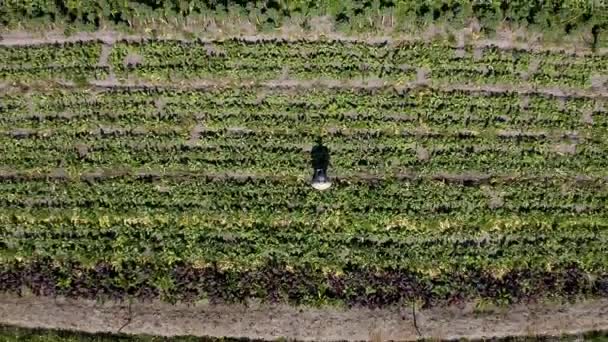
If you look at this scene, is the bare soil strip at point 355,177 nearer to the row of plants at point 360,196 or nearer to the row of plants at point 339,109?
the row of plants at point 360,196

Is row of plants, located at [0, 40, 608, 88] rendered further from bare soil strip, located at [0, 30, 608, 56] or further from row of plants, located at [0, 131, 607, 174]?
row of plants, located at [0, 131, 607, 174]

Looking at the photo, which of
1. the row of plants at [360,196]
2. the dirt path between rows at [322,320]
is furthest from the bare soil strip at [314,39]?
the dirt path between rows at [322,320]

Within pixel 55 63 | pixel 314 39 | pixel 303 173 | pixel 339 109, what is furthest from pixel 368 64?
pixel 55 63

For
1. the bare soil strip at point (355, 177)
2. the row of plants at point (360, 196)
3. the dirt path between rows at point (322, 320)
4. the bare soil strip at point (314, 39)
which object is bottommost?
the dirt path between rows at point (322, 320)

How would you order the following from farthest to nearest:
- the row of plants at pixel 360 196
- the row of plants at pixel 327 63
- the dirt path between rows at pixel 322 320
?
the row of plants at pixel 327 63
the row of plants at pixel 360 196
the dirt path between rows at pixel 322 320

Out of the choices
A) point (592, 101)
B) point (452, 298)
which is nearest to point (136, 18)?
point (452, 298)
